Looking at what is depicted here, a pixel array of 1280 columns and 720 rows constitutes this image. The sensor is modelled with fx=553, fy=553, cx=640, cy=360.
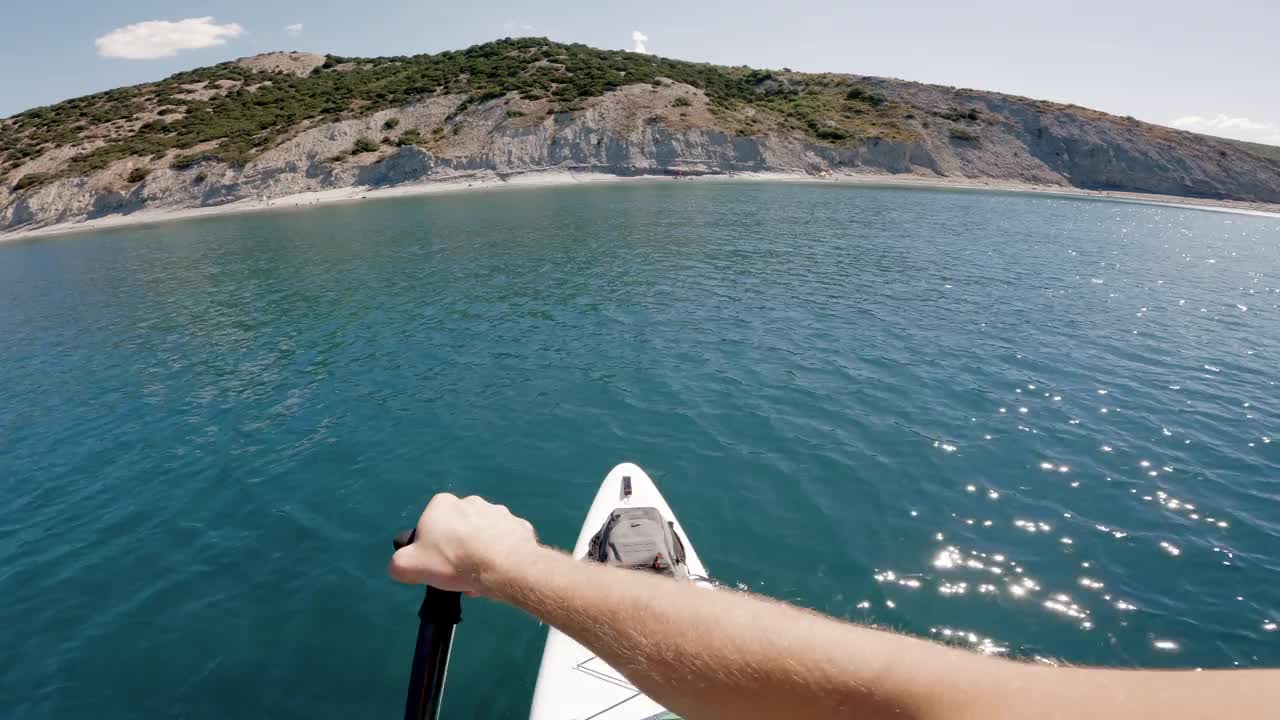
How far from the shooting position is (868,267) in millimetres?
26641

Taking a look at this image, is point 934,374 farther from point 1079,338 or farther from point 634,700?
point 634,700

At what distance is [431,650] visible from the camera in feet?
8.66

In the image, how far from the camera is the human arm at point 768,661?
4.04ft

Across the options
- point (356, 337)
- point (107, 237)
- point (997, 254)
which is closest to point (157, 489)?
point (356, 337)

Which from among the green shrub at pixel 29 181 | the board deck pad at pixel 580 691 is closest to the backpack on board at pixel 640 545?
the board deck pad at pixel 580 691

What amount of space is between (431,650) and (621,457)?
862cm

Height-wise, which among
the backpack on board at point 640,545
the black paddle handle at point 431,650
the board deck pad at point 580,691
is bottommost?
the board deck pad at point 580,691

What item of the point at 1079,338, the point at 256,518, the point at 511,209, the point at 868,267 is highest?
the point at 511,209

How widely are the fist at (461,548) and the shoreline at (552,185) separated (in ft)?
242

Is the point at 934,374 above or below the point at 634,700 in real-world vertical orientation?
above

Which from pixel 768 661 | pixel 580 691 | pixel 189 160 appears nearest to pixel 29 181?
pixel 189 160

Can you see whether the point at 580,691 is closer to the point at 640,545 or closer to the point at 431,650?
the point at 640,545

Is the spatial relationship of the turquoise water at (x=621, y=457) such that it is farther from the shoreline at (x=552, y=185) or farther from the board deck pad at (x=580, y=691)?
the shoreline at (x=552, y=185)

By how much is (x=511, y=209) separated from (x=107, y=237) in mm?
37645
